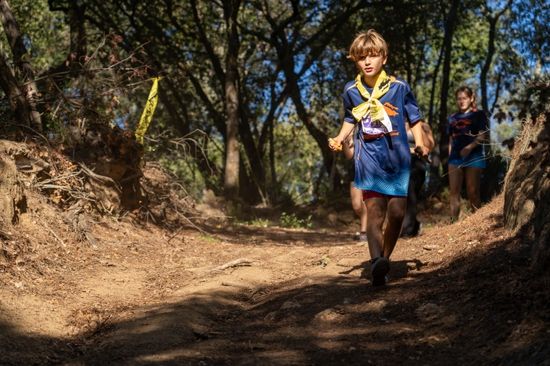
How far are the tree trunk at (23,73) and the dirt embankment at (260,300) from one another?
126 centimetres

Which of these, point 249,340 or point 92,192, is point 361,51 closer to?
point 249,340

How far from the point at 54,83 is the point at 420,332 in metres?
6.29

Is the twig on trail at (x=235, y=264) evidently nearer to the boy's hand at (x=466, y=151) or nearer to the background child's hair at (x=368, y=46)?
the background child's hair at (x=368, y=46)

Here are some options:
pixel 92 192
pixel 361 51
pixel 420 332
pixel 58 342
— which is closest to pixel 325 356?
pixel 420 332

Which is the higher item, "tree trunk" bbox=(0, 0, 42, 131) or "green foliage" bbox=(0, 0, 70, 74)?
"green foliage" bbox=(0, 0, 70, 74)

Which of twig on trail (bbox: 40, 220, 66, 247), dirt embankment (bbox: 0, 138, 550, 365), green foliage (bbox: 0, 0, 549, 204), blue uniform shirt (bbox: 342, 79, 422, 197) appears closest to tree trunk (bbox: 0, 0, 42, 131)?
dirt embankment (bbox: 0, 138, 550, 365)

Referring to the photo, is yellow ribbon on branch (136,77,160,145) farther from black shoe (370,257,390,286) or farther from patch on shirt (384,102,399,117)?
black shoe (370,257,390,286)

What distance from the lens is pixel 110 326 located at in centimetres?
551

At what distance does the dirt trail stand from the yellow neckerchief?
1262 millimetres

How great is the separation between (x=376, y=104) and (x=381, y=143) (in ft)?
0.98

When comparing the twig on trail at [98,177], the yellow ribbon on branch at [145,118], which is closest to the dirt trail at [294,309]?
the twig on trail at [98,177]

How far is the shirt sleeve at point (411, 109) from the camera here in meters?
6.02

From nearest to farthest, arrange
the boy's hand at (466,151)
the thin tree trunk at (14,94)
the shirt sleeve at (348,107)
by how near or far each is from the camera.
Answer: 1. the shirt sleeve at (348,107)
2. the thin tree trunk at (14,94)
3. the boy's hand at (466,151)

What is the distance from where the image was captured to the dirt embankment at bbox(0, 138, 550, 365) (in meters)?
4.35
